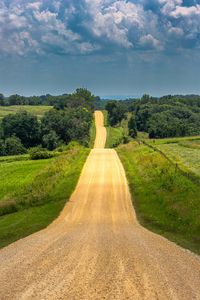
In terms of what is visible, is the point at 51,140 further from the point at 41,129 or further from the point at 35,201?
the point at 35,201

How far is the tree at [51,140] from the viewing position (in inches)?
6471

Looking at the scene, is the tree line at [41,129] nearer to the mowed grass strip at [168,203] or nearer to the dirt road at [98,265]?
the mowed grass strip at [168,203]

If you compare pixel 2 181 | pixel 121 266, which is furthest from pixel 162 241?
pixel 2 181

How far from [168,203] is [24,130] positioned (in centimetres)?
14335

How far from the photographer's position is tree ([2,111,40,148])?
178 metres

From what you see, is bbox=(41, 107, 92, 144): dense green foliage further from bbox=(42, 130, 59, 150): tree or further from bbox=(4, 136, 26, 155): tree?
bbox=(4, 136, 26, 155): tree

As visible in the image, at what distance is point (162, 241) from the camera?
25.1 metres

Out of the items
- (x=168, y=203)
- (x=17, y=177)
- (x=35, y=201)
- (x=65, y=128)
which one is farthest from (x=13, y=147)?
(x=168, y=203)

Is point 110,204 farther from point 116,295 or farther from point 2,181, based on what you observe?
point 2,181

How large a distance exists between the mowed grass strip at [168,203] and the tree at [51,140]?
10292cm

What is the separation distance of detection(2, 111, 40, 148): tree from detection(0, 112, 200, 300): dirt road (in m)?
148

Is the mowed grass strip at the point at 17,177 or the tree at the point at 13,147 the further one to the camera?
the tree at the point at 13,147

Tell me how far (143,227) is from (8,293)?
17.9 m

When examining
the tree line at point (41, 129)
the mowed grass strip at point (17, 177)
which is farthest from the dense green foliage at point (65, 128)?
the mowed grass strip at point (17, 177)
